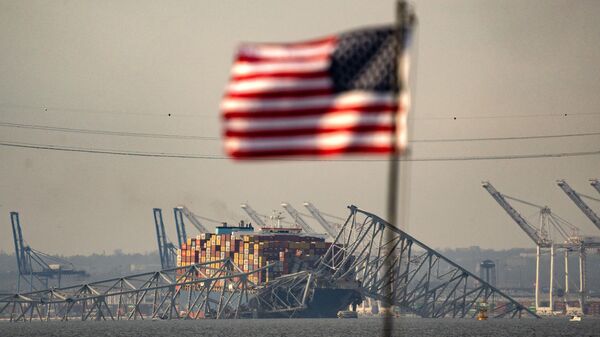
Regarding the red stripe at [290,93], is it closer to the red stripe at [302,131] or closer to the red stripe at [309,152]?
the red stripe at [302,131]

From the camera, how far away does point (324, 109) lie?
25.4 metres

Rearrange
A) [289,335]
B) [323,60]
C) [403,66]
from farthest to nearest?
[289,335] → [323,60] → [403,66]

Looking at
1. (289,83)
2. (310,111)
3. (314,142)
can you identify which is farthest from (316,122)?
(289,83)

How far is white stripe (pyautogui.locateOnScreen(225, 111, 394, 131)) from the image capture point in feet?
81.1

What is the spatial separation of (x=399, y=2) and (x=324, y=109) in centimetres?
282

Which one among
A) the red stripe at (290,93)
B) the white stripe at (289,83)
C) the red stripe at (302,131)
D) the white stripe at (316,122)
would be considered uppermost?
the white stripe at (289,83)

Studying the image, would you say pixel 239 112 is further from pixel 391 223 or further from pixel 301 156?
pixel 391 223

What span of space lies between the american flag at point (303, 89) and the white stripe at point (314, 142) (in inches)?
0.9

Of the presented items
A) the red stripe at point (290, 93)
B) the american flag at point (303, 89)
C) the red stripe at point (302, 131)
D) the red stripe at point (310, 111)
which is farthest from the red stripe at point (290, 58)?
the red stripe at point (302, 131)

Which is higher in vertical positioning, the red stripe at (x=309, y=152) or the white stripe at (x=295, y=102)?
the white stripe at (x=295, y=102)

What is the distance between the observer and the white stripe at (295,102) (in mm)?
25094

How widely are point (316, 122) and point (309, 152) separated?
666mm

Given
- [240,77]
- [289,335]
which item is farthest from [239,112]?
[289,335]

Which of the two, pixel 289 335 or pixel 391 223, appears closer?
pixel 391 223
